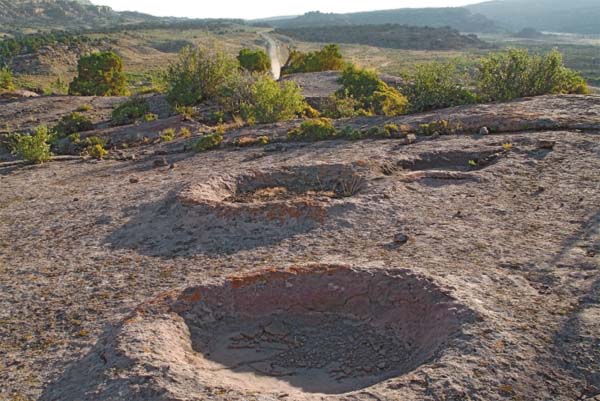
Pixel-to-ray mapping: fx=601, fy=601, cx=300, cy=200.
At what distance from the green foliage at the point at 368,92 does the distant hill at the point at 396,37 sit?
3255 inches

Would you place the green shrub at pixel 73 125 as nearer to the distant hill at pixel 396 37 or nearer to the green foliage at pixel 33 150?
the green foliage at pixel 33 150

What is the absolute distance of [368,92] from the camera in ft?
68.3

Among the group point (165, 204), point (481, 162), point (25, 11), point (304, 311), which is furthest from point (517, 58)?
point (25, 11)

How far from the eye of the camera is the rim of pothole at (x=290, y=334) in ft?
17.4

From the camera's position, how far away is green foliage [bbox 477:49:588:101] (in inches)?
583

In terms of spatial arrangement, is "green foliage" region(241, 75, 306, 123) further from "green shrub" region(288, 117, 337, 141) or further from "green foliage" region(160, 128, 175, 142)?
"green shrub" region(288, 117, 337, 141)

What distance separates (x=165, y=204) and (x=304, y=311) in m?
3.87

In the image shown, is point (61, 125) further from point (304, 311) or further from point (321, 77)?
point (304, 311)

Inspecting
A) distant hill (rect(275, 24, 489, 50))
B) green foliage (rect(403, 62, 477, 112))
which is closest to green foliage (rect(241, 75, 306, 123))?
green foliage (rect(403, 62, 477, 112))

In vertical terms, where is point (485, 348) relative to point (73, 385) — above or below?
above

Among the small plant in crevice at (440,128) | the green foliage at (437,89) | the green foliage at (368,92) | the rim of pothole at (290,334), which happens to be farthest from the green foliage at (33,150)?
the rim of pothole at (290,334)

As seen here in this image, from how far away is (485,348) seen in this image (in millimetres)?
5191

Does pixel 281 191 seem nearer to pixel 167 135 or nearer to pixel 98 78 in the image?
pixel 167 135

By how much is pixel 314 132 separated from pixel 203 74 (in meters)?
9.52
